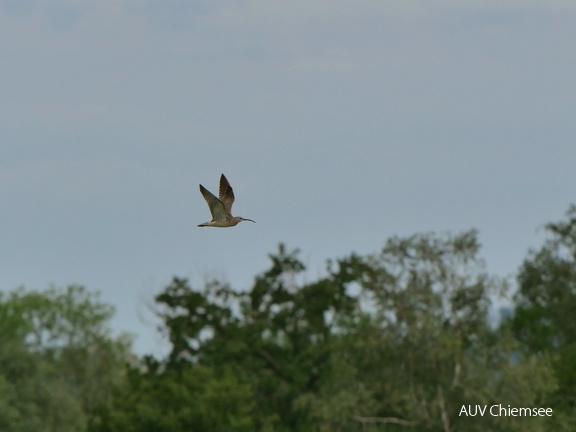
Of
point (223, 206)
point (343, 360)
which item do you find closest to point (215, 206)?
point (223, 206)

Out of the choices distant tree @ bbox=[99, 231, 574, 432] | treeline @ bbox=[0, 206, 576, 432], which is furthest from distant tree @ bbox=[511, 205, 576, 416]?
distant tree @ bbox=[99, 231, 574, 432]

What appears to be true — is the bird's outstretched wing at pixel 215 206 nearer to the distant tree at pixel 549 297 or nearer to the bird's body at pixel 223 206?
the bird's body at pixel 223 206

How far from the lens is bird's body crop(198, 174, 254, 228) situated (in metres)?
31.9

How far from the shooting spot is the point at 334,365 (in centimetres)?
7425

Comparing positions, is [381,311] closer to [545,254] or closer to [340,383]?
[340,383]

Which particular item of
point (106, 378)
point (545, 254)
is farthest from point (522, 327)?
point (106, 378)

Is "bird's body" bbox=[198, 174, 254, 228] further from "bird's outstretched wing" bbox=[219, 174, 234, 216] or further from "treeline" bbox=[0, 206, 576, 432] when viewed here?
"treeline" bbox=[0, 206, 576, 432]

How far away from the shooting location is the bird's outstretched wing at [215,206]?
3189 cm

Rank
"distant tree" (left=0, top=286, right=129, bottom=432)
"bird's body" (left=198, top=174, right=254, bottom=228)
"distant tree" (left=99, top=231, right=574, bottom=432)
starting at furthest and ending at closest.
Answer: "distant tree" (left=0, top=286, right=129, bottom=432), "distant tree" (left=99, top=231, right=574, bottom=432), "bird's body" (left=198, top=174, right=254, bottom=228)

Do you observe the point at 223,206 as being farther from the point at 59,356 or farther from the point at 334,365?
the point at 59,356

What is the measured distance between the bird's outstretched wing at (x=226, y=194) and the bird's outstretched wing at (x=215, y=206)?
3.4 inches

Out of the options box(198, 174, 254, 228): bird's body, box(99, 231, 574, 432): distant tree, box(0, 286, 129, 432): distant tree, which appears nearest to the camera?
box(198, 174, 254, 228): bird's body

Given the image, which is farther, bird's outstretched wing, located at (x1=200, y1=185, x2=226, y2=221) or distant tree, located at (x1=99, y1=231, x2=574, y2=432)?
distant tree, located at (x1=99, y1=231, x2=574, y2=432)

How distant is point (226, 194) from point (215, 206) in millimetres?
336
